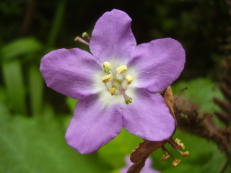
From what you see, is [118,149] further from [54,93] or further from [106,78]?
[54,93]

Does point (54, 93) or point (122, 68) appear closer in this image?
point (122, 68)

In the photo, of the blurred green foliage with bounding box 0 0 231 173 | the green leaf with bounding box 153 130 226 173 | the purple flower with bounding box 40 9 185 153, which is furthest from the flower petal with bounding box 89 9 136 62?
the green leaf with bounding box 153 130 226 173

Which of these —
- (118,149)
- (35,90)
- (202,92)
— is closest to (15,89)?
(35,90)

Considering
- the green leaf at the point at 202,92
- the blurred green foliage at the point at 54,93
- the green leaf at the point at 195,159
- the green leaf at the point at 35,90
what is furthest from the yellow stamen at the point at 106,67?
the green leaf at the point at 35,90

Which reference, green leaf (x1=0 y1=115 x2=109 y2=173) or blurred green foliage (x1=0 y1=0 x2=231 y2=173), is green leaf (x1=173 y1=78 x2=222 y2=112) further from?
green leaf (x1=0 y1=115 x2=109 y2=173)

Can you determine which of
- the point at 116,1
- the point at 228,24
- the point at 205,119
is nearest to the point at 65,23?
the point at 116,1

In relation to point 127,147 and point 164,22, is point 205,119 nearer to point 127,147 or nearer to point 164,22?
point 127,147
